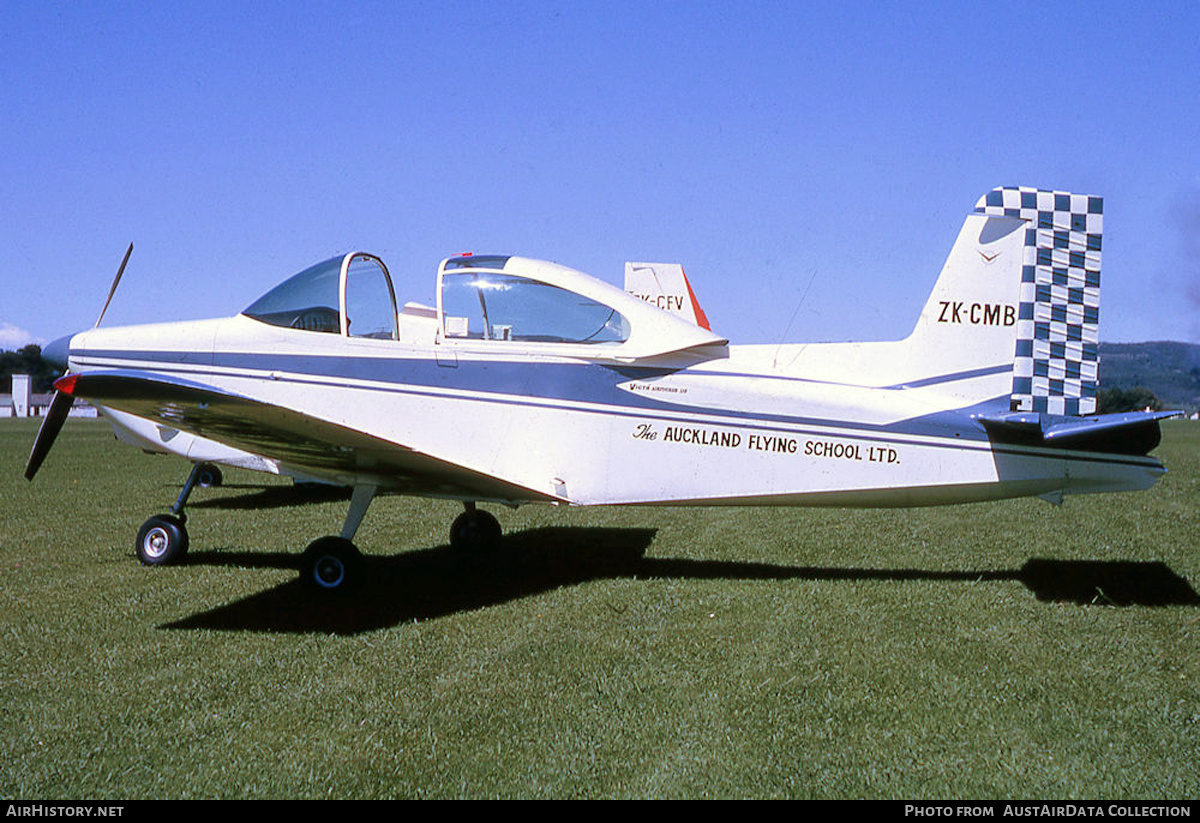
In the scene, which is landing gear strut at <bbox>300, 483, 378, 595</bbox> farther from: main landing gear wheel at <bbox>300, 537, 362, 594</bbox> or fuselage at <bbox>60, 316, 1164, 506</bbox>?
fuselage at <bbox>60, 316, 1164, 506</bbox>

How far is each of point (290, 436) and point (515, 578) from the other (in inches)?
83.7

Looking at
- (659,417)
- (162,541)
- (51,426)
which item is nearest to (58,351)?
(51,426)

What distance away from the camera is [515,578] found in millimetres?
6781

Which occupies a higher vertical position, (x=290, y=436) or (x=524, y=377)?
(x=524, y=377)

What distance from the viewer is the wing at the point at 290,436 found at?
465cm

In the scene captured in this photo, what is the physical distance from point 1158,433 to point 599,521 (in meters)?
→ 5.70

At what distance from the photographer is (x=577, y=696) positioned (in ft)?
13.4

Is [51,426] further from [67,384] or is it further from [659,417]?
[659,417]

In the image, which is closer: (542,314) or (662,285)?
(542,314)

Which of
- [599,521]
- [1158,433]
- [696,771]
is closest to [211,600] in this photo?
[696,771]

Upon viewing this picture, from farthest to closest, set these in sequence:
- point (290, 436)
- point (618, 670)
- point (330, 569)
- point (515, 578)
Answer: point (515, 578) → point (330, 569) → point (290, 436) → point (618, 670)

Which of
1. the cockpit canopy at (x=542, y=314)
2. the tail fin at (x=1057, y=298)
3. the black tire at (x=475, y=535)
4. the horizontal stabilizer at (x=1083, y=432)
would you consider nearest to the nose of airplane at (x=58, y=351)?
the cockpit canopy at (x=542, y=314)

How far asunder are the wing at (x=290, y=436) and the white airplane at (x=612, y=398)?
3 centimetres

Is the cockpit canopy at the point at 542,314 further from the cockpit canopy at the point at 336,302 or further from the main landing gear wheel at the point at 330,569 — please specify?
the main landing gear wheel at the point at 330,569
